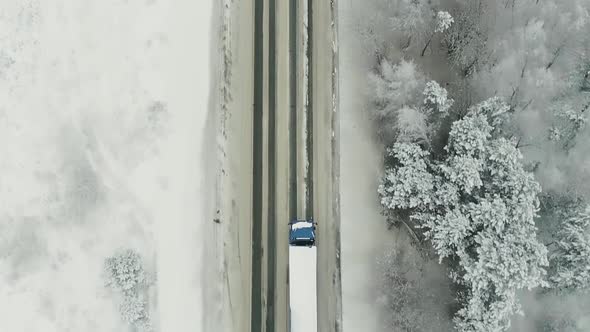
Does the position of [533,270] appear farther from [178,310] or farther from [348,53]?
[178,310]

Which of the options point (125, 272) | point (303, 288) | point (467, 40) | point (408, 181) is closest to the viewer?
point (303, 288)

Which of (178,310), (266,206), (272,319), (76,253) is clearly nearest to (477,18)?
(266,206)

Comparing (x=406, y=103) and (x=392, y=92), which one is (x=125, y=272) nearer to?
(x=392, y=92)

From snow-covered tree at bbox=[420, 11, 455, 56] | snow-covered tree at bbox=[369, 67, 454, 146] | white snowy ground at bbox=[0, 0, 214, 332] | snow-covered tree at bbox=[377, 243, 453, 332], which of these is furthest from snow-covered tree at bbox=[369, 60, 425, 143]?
white snowy ground at bbox=[0, 0, 214, 332]

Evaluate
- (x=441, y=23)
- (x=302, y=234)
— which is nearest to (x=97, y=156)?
(x=302, y=234)

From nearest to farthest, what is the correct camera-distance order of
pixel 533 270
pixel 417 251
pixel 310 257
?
pixel 533 270 < pixel 310 257 < pixel 417 251

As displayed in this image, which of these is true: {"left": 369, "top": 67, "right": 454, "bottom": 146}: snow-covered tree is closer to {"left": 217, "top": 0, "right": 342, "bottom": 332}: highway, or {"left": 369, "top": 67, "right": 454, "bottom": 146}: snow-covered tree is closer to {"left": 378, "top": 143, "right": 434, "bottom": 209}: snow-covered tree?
{"left": 378, "top": 143, "right": 434, "bottom": 209}: snow-covered tree
